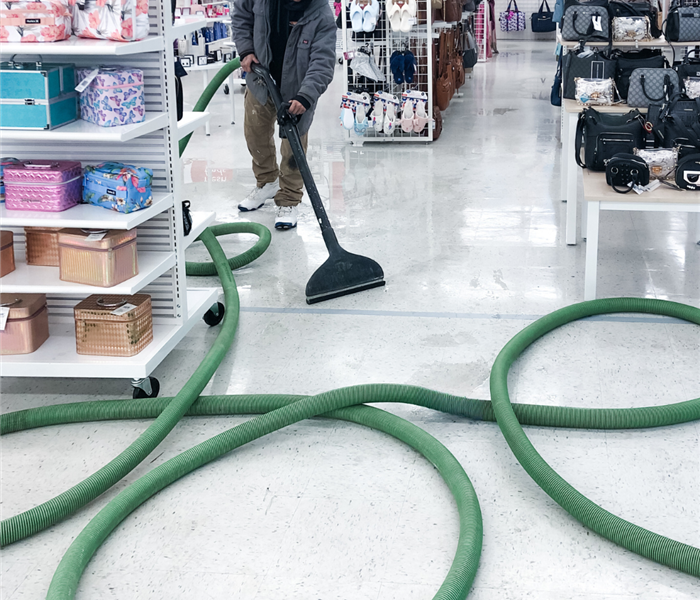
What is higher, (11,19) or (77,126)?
(11,19)

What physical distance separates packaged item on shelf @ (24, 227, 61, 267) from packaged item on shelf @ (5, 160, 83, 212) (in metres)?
0.23

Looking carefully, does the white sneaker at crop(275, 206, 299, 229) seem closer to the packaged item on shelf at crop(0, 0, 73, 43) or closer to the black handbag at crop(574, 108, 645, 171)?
the black handbag at crop(574, 108, 645, 171)

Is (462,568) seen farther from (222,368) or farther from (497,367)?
(222,368)

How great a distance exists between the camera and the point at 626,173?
403 centimetres

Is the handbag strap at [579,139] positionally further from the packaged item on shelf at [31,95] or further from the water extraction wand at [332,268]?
the packaged item on shelf at [31,95]

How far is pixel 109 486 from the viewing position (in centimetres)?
267

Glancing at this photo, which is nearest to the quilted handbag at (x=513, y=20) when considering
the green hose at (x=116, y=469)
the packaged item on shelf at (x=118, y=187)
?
the green hose at (x=116, y=469)

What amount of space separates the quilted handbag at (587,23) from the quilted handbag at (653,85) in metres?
1.23

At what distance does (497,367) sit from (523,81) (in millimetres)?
9470

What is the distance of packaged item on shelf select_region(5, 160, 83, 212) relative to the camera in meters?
3.06

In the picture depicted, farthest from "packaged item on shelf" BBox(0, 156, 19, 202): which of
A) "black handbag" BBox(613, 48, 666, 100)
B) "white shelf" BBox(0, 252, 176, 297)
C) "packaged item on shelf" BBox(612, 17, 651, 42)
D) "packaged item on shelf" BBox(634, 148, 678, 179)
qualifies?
"packaged item on shelf" BBox(612, 17, 651, 42)

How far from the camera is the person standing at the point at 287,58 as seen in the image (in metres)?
4.94

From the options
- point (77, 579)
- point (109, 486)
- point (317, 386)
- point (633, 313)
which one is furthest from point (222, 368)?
point (633, 313)

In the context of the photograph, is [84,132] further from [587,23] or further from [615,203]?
[587,23]
